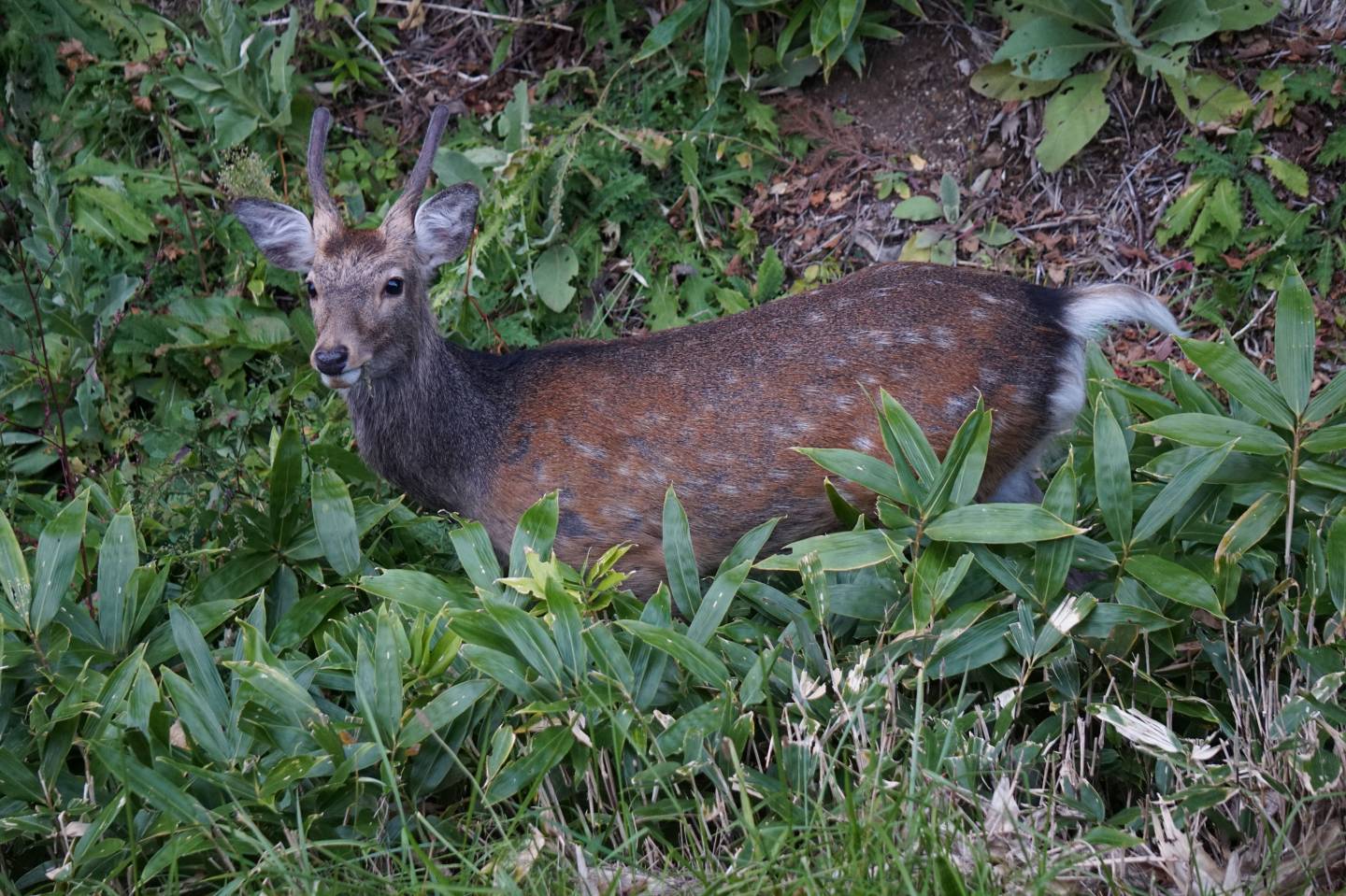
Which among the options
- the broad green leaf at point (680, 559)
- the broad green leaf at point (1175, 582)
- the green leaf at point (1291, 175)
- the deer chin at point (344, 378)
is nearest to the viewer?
the broad green leaf at point (1175, 582)

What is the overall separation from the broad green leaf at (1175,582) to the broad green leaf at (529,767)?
1562 mm

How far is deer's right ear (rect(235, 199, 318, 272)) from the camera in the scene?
186 inches

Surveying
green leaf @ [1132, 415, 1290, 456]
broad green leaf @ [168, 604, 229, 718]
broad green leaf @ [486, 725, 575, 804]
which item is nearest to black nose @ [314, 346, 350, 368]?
broad green leaf @ [168, 604, 229, 718]

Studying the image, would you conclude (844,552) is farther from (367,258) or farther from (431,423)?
(367,258)

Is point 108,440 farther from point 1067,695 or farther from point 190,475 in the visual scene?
point 1067,695

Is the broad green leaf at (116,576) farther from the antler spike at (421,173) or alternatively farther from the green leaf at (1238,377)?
the green leaf at (1238,377)

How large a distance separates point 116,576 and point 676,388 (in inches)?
72.6

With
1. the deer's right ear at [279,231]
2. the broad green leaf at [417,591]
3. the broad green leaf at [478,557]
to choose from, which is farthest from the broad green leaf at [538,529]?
the deer's right ear at [279,231]

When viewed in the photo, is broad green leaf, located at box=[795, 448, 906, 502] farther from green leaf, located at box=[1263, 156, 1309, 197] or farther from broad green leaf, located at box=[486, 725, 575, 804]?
green leaf, located at box=[1263, 156, 1309, 197]

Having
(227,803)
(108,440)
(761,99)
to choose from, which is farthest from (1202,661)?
(108,440)

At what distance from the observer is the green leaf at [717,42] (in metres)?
6.02

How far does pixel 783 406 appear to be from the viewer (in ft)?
14.1

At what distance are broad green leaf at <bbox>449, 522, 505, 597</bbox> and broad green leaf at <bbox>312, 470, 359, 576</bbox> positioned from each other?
427 millimetres

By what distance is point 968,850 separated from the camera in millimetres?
2859
